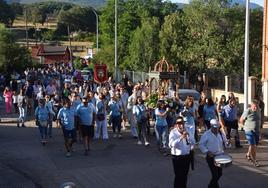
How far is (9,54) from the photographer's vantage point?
53656 millimetres

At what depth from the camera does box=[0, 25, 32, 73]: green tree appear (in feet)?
173

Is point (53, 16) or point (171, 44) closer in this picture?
point (171, 44)

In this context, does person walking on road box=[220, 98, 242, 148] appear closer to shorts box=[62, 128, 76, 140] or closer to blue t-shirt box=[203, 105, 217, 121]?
blue t-shirt box=[203, 105, 217, 121]

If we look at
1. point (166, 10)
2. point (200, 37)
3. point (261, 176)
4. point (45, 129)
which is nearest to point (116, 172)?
point (261, 176)

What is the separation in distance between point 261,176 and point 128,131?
8666 mm

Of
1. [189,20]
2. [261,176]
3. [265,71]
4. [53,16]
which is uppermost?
[53,16]

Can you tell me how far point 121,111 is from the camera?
20.3 metres

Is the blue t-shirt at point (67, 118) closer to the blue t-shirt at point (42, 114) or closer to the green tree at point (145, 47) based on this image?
the blue t-shirt at point (42, 114)

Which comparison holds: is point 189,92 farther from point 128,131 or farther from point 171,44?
point 171,44

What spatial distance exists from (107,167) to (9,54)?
40.7 metres

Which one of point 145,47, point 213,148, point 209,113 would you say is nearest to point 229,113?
point 209,113

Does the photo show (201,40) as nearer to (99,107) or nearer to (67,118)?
(99,107)

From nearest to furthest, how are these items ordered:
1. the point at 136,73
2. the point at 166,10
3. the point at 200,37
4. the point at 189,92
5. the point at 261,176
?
the point at 261,176 → the point at 189,92 → the point at 200,37 → the point at 136,73 → the point at 166,10

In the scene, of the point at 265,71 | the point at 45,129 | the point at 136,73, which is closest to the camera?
the point at 45,129
